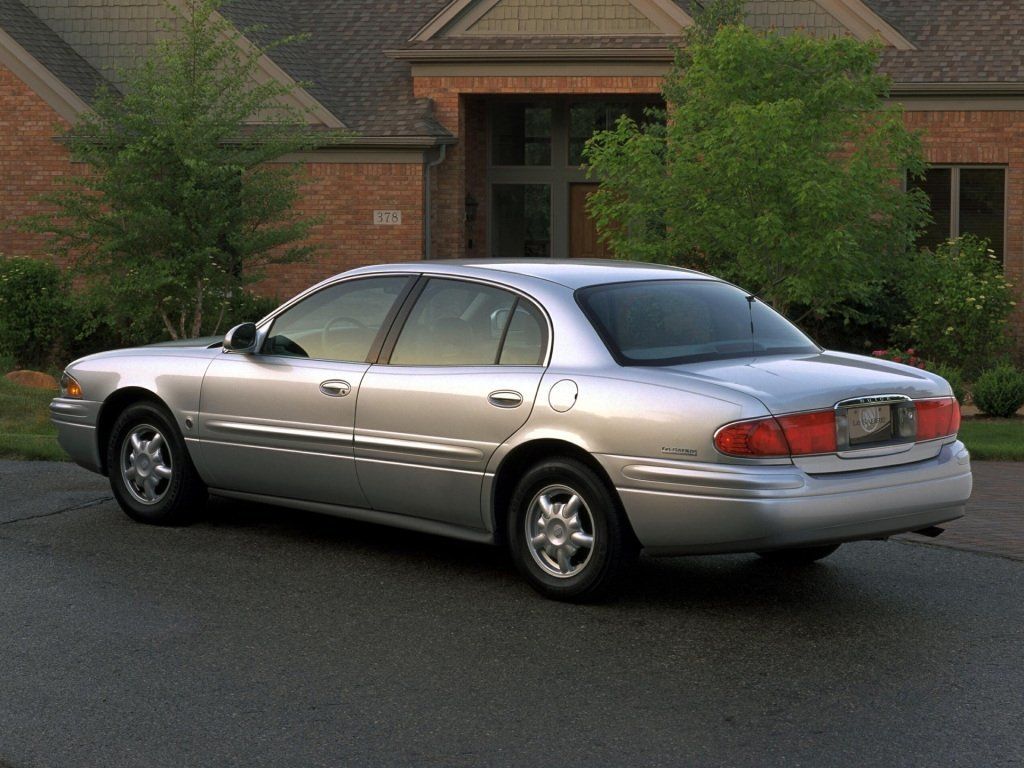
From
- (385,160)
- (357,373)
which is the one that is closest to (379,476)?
(357,373)

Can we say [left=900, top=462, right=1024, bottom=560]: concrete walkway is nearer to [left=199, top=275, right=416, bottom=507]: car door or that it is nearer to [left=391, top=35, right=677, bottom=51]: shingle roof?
[left=199, top=275, right=416, bottom=507]: car door

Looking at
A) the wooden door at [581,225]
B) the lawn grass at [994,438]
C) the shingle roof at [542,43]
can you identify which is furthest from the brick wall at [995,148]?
the lawn grass at [994,438]

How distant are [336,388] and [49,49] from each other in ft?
63.8

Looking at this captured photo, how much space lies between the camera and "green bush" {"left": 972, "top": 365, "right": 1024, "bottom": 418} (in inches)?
640

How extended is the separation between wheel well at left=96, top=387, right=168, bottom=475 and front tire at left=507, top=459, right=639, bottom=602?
2.85 m

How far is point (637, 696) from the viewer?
17.8ft

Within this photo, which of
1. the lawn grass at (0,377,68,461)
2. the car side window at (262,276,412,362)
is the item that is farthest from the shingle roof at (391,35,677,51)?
the car side window at (262,276,412,362)

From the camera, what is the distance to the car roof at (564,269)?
732 centimetres

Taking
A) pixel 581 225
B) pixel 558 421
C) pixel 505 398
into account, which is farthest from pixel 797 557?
pixel 581 225

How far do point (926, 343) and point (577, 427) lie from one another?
49.1 ft

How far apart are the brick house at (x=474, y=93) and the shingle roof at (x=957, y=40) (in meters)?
0.03

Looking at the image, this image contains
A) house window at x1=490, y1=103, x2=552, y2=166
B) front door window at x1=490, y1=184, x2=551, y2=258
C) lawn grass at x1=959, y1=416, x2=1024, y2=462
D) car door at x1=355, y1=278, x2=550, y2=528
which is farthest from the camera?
front door window at x1=490, y1=184, x2=551, y2=258

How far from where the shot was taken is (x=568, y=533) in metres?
6.76

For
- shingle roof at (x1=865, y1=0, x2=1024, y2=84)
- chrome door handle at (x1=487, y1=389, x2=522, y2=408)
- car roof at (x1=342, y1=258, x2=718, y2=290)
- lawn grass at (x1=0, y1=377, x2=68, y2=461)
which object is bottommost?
lawn grass at (x1=0, y1=377, x2=68, y2=461)
